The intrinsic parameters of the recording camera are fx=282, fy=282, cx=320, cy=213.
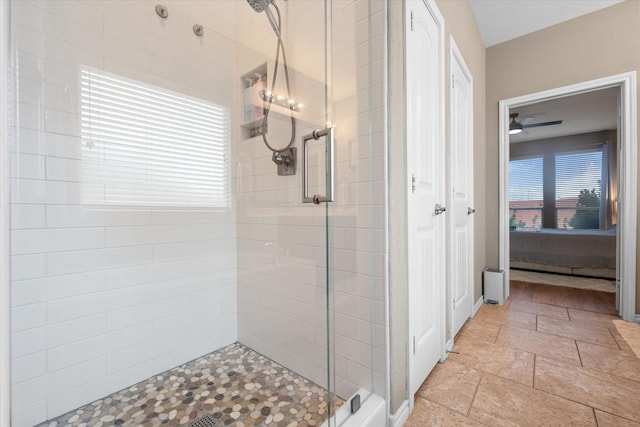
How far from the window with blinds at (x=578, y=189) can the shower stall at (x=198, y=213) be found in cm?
707

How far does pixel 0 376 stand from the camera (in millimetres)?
557

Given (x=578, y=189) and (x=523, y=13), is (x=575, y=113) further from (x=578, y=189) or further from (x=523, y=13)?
(x=523, y=13)

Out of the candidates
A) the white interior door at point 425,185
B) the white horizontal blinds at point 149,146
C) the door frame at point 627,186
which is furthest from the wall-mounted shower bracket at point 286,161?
the door frame at point 627,186

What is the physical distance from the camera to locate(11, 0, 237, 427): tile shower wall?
114cm

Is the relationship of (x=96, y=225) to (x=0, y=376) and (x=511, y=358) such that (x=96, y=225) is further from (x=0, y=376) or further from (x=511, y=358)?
(x=511, y=358)

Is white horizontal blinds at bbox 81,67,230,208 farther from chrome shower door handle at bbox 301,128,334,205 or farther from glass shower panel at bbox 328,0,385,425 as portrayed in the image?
glass shower panel at bbox 328,0,385,425

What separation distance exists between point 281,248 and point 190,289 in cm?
67

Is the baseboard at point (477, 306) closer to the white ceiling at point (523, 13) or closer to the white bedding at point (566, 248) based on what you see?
the white bedding at point (566, 248)

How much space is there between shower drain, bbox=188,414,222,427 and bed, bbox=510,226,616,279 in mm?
4839

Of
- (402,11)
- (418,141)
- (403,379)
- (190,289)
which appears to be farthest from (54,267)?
(402,11)

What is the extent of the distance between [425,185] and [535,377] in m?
1.23

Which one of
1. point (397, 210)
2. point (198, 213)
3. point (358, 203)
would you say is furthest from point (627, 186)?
point (198, 213)

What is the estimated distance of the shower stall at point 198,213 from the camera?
3.91 feet

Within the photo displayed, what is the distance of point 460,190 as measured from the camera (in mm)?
2174
